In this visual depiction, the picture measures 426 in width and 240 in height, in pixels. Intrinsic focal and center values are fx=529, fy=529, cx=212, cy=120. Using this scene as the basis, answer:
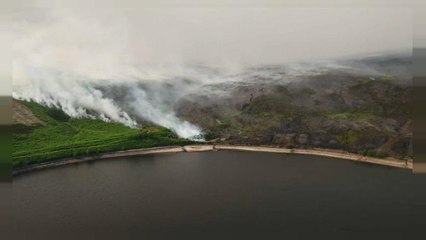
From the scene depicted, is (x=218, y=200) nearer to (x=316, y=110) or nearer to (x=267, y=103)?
(x=267, y=103)

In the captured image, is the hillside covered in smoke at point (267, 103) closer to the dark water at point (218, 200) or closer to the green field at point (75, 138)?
the green field at point (75, 138)

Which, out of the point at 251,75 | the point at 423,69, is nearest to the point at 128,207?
the point at 251,75

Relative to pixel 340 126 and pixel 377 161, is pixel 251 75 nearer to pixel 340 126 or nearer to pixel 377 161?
pixel 340 126

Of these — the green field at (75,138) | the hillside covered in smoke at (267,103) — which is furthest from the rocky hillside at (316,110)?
the green field at (75,138)

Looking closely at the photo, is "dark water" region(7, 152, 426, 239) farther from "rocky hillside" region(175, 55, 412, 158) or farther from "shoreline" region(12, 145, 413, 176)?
"rocky hillside" region(175, 55, 412, 158)

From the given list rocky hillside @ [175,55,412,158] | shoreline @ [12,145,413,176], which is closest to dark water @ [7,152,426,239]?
shoreline @ [12,145,413,176]
